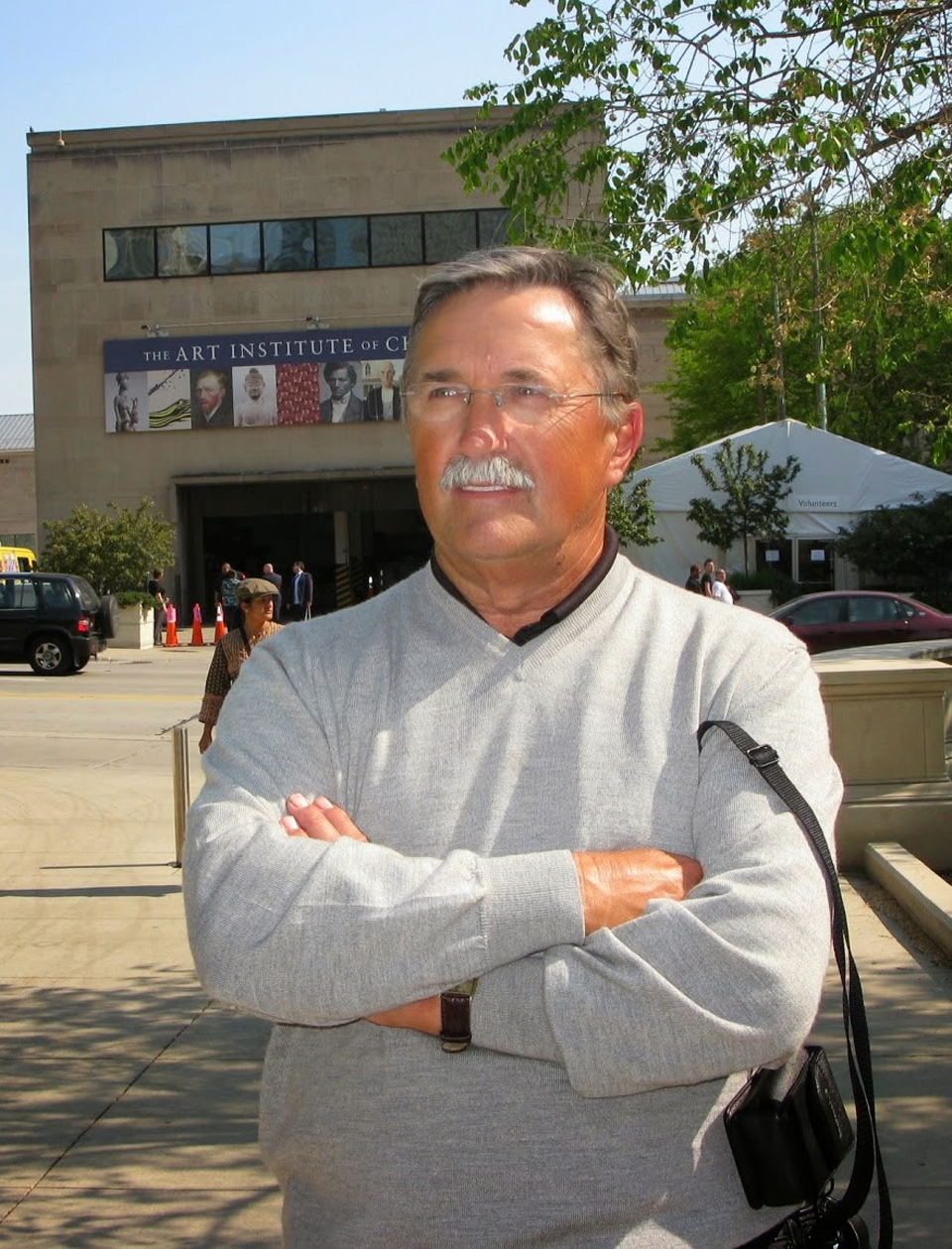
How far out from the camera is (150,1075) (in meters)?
5.30

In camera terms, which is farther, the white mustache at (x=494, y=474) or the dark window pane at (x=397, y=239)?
the dark window pane at (x=397, y=239)

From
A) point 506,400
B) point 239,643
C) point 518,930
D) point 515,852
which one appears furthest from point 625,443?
point 239,643

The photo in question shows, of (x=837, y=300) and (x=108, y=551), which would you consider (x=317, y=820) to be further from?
(x=108, y=551)

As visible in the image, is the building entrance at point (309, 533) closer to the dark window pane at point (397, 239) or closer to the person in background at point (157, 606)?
the dark window pane at point (397, 239)

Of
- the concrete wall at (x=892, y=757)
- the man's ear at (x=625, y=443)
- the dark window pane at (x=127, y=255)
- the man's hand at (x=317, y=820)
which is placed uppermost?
the dark window pane at (x=127, y=255)

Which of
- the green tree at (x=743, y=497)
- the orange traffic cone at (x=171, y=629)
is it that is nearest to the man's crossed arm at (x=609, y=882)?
the green tree at (x=743, y=497)

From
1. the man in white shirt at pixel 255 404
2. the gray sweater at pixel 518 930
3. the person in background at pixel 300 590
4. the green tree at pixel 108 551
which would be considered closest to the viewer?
the gray sweater at pixel 518 930

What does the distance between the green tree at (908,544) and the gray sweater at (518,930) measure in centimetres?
2916

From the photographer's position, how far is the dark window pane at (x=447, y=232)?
4472 centimetres

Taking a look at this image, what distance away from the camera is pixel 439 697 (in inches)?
86.7

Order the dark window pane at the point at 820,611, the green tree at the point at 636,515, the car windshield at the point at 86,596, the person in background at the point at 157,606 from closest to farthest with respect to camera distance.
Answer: the dark window pane at the point at 820,611 → the car windshield at the point at 86,596 → the green tree at the point at 636,515 → the person in background at the point at 157,606

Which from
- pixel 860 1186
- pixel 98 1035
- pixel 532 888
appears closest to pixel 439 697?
pixel 532 888

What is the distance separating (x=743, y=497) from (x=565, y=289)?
29400 mm

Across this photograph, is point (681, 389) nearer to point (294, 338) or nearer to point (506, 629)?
point (294, 338)
